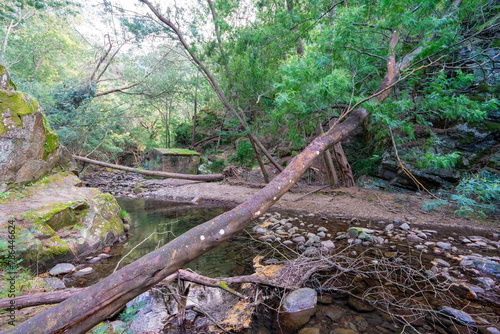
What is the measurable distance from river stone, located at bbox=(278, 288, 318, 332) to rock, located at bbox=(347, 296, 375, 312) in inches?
17.6

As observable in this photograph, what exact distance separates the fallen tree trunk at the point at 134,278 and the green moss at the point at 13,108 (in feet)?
16.7

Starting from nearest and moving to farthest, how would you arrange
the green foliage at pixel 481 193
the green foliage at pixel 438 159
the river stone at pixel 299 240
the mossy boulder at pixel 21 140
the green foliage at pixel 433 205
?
the green foliage at pixel 438 159, the mossy boulder at pixel 21 140, the river stone at pixel 299 240, the green foliage at pixel 481 193, the green foliage at pixel 433 205

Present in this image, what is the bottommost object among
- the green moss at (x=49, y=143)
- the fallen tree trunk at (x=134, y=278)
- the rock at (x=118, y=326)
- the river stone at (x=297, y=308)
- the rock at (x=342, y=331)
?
the rock at (x=342, y=331)

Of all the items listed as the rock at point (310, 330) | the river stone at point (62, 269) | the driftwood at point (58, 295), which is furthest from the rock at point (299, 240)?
the river stone at point (62, 269)

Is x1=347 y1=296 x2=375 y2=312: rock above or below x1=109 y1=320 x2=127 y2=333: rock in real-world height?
below

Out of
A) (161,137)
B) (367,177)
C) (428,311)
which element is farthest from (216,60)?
(161,137)

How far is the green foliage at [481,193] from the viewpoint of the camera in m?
4.80

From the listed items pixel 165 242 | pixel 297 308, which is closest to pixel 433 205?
pixel 297 308

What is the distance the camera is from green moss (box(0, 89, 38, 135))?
432cm

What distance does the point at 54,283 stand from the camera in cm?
292

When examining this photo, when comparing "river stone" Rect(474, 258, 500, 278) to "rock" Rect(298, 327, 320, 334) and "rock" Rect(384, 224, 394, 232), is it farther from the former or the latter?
"rock" Rect(298, 327, 320, 334)

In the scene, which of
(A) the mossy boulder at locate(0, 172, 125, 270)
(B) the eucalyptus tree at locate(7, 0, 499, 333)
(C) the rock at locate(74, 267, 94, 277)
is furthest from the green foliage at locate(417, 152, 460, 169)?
(A) the mossy boulder at locate(0, 172, 125, 270)

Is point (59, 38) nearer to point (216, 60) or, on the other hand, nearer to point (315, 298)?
point (216, 60)

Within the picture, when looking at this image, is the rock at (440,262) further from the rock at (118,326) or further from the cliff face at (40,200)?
the cliff face at (40,200)
